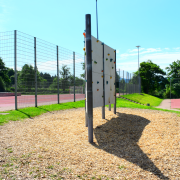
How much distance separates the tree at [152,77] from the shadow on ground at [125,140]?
148 ft

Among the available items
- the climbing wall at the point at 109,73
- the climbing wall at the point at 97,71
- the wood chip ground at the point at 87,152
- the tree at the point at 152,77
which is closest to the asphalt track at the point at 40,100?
the wood chip ground at the point at 87,152

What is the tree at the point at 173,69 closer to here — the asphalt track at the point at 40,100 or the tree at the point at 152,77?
the tree at the point at 152,77

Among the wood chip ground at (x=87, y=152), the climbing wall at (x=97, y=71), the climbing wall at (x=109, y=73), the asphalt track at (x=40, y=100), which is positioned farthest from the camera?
the asphalt track at (x=40, y=100)

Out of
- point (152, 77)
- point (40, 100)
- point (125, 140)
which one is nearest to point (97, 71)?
point (125, 140)

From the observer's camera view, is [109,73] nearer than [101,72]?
No

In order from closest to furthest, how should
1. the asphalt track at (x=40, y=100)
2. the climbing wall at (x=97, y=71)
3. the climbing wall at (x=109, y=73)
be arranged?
the climbing wall at (x=97, y=71)
the climbing wall at (x=109, y=73)
the asphalt track at (x=40, y=100)

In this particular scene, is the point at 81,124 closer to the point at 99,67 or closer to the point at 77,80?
the point at 99,67

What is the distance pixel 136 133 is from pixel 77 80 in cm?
1032

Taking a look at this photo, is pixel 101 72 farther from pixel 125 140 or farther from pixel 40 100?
pixel 40 100

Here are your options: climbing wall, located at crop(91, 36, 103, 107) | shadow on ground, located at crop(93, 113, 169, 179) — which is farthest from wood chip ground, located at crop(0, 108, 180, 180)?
climbing wall, located at crop(91, 36, 103, 107)

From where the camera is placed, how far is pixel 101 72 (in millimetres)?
7145

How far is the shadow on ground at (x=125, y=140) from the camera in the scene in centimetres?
380

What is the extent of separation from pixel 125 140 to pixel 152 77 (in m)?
49.6

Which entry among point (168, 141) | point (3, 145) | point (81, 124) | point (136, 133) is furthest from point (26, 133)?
point (168, 141)
